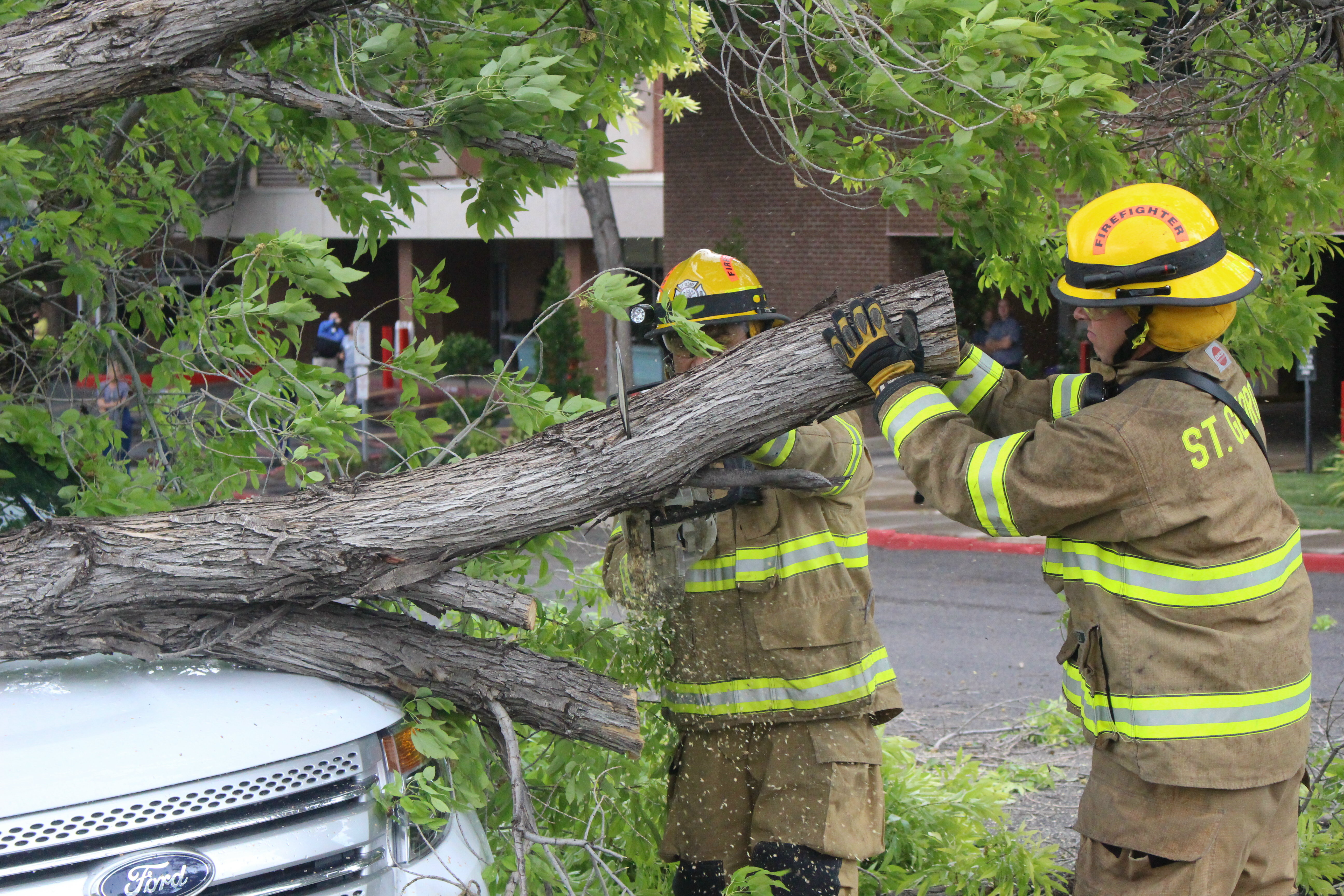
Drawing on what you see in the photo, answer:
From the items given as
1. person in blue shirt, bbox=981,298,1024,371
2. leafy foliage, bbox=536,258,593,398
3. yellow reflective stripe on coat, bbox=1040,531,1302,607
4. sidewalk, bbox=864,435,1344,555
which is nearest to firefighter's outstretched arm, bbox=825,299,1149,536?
yellow reflective stripe on coat, bbox=1040,531,1302,607

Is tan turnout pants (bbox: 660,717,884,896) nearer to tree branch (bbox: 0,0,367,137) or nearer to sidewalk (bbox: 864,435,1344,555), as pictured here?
tree branch (bbox: 0,0,367,137)

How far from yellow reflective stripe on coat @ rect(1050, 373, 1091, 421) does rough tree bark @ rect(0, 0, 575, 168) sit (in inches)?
67.3

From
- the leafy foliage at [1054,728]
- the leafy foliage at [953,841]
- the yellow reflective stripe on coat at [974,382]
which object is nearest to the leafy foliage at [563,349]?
the leafy foliage at [1054,728]

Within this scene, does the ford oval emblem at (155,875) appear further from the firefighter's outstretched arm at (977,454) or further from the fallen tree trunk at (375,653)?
the firefighter's outstretched arm at (977,454)

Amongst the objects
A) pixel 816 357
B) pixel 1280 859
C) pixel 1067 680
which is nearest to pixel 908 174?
pixel 816 357

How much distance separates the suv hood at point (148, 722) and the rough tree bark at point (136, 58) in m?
1.41

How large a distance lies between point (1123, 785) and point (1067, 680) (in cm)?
31

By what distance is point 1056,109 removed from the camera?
9.39ft

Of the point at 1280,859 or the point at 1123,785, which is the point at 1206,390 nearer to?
the point at 1123,785

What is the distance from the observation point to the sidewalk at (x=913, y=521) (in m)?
10.2

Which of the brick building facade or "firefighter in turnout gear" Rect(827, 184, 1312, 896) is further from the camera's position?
the brick building facade

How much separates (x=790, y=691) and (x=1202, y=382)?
4.44 ft

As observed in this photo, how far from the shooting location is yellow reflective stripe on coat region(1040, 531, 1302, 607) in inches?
101

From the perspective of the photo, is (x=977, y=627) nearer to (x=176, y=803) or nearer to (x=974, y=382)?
(x=974, y=382)
